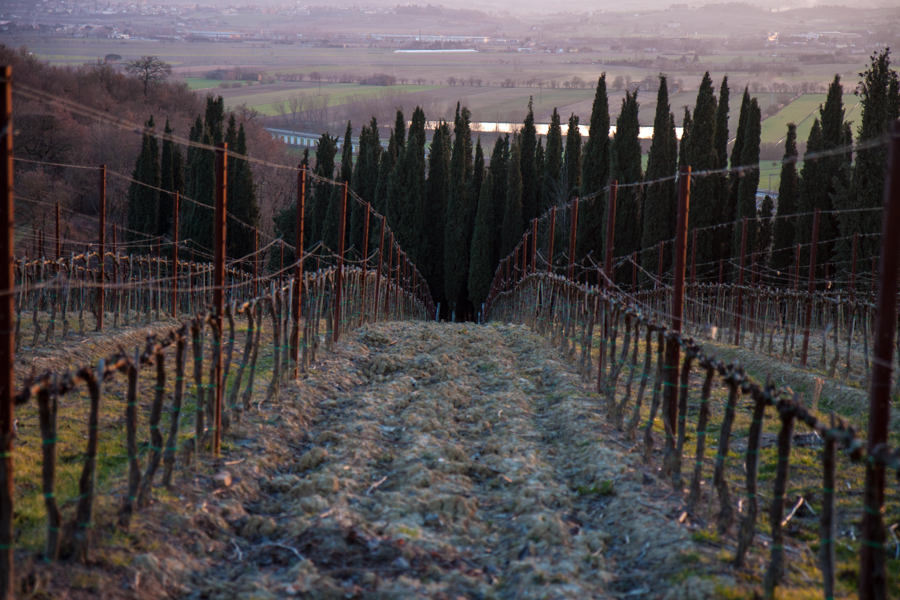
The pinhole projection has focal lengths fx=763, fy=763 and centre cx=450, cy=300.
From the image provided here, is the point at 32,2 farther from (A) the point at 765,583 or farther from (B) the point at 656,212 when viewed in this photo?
(A) the point at 765,583

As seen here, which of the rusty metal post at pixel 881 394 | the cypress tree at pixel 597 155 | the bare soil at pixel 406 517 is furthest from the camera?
the cypress tree at pixel 597 155

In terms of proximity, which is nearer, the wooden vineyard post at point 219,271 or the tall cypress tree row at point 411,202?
the wooden vineyard post at point 219,271

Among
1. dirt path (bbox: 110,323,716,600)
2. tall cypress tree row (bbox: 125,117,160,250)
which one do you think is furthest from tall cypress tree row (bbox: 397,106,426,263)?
dirt path (bbox: 110,323,716,600)

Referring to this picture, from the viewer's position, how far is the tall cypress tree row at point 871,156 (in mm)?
24469

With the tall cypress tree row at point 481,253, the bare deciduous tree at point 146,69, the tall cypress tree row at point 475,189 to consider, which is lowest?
the tall cypress tree row at point 481,253

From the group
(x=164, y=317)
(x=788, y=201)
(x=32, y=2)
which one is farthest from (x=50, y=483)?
(x=32, y=2)

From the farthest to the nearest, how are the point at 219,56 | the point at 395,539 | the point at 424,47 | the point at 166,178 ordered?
the point at 424,47 < the point at 219,56 < the point at 166,178 < the point at 395,539

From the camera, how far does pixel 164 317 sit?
20.1 meters

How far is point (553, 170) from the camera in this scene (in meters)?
41.8

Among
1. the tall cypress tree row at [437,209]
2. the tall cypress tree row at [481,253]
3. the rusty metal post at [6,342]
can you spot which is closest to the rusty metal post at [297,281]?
the rusty metal post at [6,342]

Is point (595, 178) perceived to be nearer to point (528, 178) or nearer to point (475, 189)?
point (528, 178)

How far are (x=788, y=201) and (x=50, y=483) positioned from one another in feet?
→ 106

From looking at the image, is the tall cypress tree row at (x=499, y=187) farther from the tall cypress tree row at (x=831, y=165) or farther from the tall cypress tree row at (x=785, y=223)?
the tall cypress tree row at (x=831, y=165)

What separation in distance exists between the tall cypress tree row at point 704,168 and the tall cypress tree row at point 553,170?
844 centimetres
